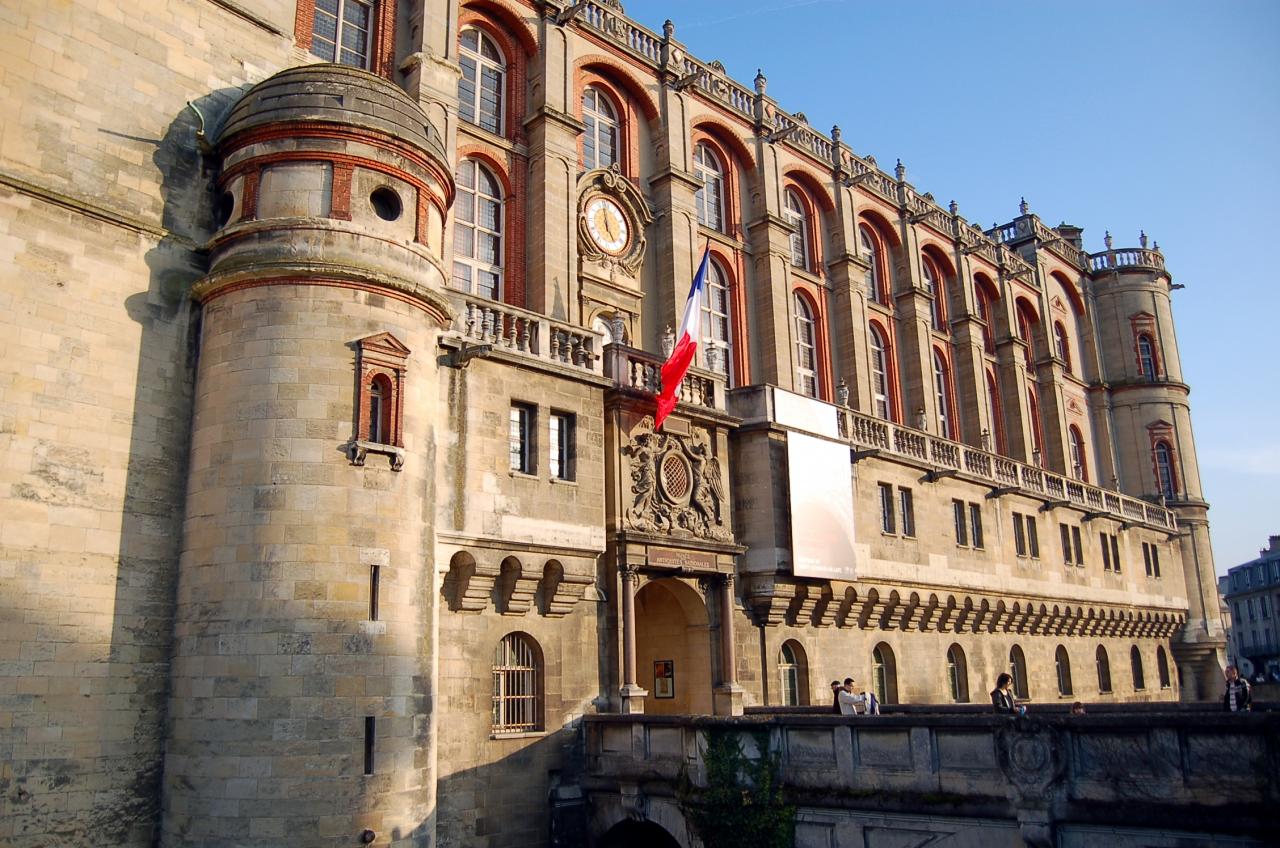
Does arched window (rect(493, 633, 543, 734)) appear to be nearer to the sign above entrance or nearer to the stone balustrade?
the stone balustrade

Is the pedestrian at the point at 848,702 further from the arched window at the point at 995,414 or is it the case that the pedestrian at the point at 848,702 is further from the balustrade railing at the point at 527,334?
the arched window at the point at 995,414

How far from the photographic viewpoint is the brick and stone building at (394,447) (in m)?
16.4

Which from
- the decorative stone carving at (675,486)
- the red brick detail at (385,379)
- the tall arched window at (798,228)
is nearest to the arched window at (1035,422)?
the tall arched window at (798,228)

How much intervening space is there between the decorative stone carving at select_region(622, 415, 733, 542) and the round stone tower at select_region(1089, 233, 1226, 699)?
3433 cm

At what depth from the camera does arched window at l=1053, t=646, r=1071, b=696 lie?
134ft

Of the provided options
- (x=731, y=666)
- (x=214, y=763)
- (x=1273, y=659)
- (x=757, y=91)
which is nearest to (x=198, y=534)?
(x=214, y=763)

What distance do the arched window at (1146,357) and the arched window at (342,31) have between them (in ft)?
148

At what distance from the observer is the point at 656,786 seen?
19.9 meters

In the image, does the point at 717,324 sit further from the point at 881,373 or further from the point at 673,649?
the point at 673,649

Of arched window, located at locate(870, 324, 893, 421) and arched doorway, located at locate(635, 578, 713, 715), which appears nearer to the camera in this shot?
arched doorway, located at locate(635, 578, 713, 715)

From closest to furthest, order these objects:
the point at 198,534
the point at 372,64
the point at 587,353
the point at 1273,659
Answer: the point at 198,534
the point at 587,353
the point at 372,64
the point at 1273,659

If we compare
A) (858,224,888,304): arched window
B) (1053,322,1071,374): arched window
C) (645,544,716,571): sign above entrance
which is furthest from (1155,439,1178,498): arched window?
(645,544,716,571): sign above entrance

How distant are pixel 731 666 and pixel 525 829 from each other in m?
6.78

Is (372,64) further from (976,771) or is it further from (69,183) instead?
(976,771)
